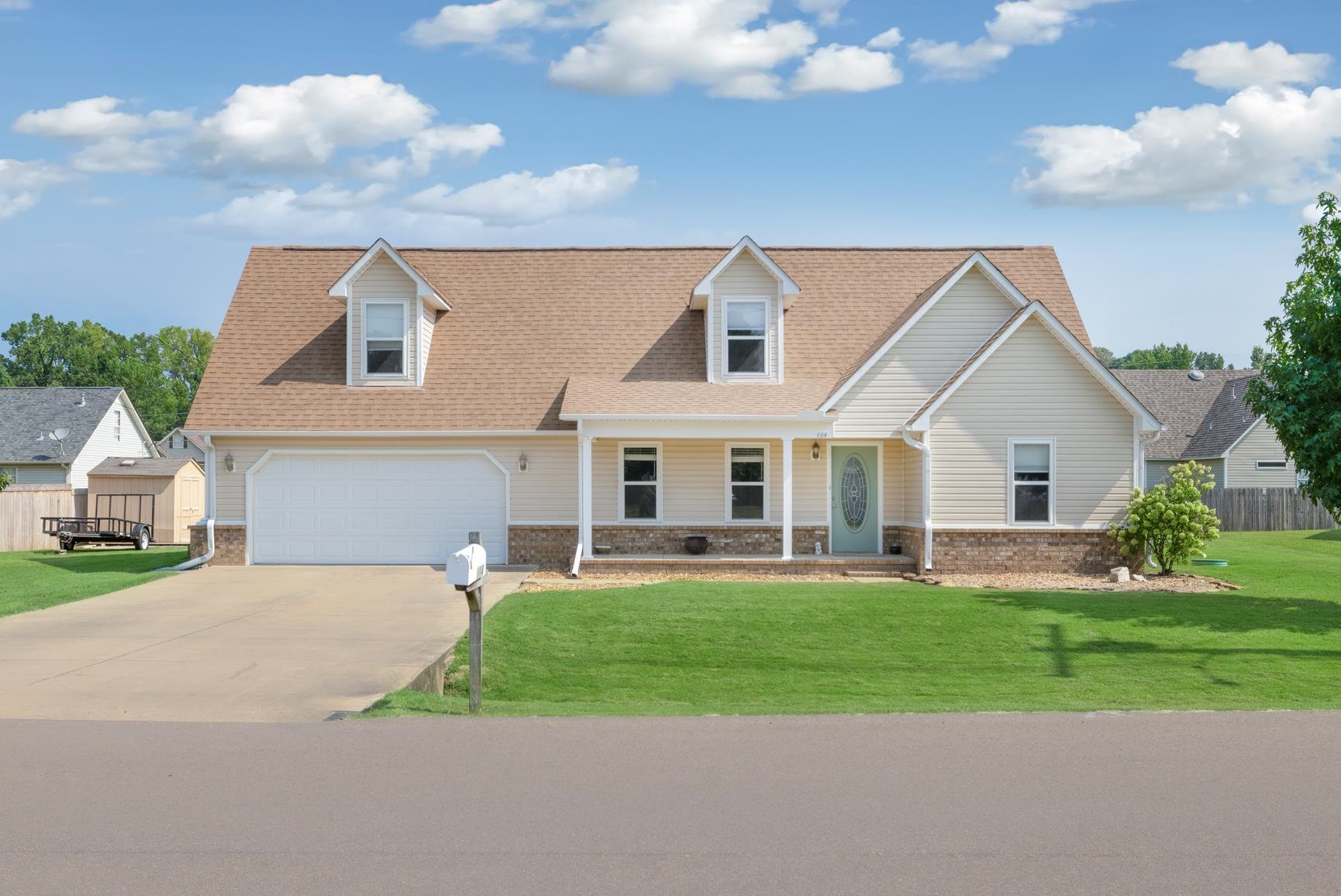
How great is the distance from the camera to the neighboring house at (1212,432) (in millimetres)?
42156

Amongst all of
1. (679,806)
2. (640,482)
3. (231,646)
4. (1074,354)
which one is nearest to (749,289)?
(640,482)

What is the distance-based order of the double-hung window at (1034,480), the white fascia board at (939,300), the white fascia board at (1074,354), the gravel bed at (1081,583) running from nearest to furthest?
the gravel bed at (1081,583) → the white fascia board at (1074,354) → the double-hung window at (1034,480) → the white fascia board at (939,300)

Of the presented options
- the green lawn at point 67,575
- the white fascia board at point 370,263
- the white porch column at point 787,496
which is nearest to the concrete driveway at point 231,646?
the green lawn at point 67,575

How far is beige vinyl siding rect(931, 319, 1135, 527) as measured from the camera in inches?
814

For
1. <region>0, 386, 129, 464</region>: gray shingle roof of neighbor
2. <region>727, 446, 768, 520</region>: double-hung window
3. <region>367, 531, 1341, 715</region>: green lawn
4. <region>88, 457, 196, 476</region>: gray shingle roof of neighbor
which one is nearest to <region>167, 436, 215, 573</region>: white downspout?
<region>367, 531, 1341, 715</region>: green lawn

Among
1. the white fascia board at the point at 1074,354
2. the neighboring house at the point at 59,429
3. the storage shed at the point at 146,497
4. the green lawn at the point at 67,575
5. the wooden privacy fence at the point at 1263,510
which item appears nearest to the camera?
the green lawn at the point at 67,575

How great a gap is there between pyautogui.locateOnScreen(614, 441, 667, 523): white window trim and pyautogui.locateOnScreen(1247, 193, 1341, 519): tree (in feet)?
33.9

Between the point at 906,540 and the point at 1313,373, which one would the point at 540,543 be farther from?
the point at 1313,373

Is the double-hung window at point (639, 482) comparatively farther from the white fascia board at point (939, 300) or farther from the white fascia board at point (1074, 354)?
the white fascia board at point (1074, 354)

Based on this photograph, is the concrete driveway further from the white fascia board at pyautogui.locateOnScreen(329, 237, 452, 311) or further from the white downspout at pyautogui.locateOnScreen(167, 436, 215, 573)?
the white fascia board at pyautogui.locateOnScreen(329, 237, 452, 311)

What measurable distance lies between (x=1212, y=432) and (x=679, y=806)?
140 ft

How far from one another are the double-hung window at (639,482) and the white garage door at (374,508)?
7.67 ft

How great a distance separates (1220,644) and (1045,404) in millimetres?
7912

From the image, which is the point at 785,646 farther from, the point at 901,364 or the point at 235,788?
the point at 901,364
